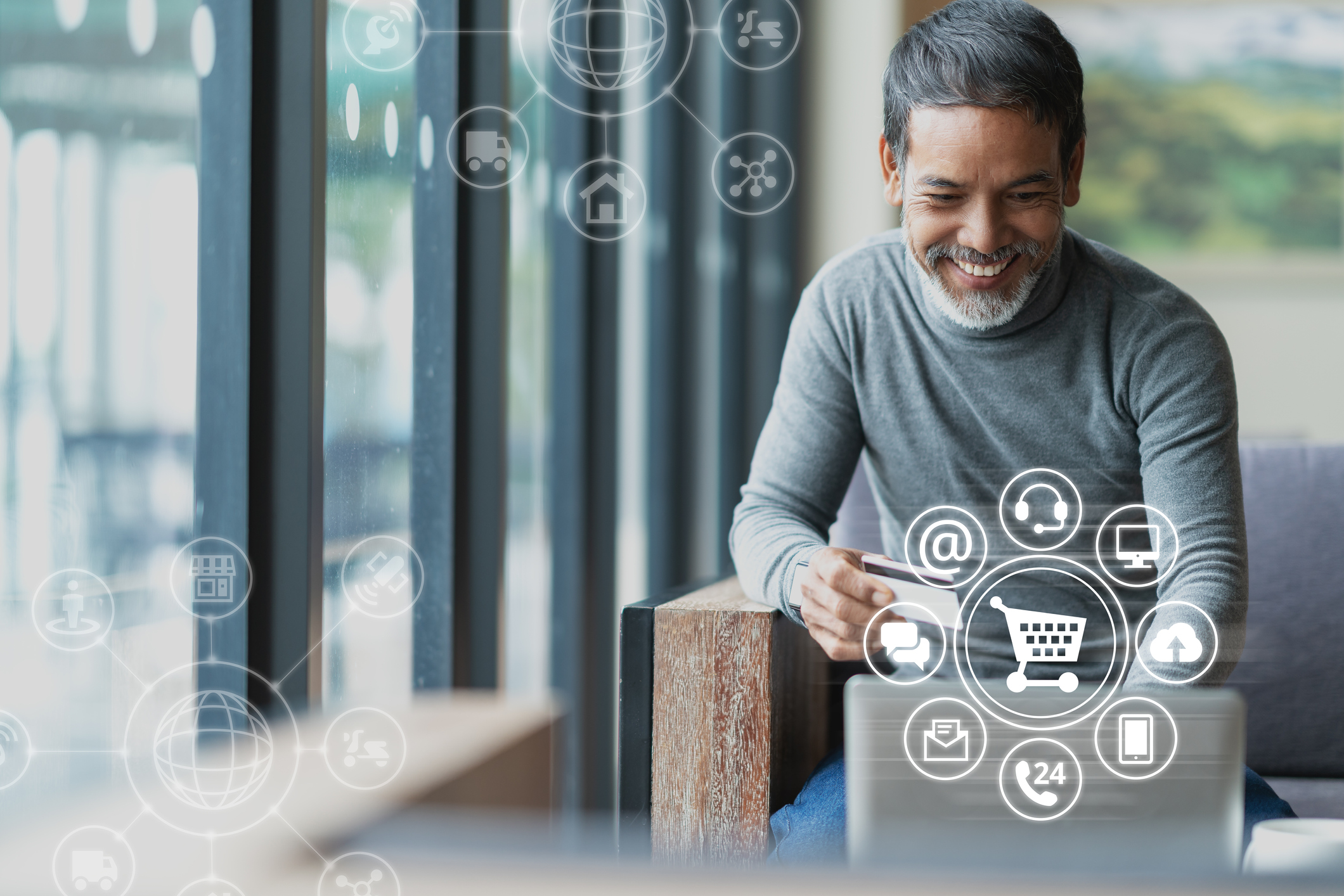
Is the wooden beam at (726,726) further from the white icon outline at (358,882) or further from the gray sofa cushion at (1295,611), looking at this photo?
the gray sofa cushion at (1295,611)

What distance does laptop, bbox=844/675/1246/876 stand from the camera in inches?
25.0

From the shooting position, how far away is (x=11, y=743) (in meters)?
0.62

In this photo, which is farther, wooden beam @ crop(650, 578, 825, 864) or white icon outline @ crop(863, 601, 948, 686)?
wooden beam @ crop(650, 578, 825, 864)

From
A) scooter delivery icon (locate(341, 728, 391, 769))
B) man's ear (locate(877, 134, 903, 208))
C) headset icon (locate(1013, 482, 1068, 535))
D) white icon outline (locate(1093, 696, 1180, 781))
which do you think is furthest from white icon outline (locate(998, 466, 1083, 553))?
scooter delivery icon (locate(341, 728, 391, 769))

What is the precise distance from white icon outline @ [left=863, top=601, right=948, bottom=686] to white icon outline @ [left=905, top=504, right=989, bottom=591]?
0.8 inches

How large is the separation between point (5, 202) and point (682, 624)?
52 cm

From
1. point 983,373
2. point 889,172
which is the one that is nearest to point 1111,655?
point 983,373

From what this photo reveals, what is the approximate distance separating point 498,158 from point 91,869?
1.71ft

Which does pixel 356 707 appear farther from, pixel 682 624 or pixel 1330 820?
pixel 1330 820

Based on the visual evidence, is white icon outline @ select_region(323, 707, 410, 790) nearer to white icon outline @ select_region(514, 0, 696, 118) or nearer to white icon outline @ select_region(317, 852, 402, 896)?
white icon outline @ select_region(317, 852, 402, 896)

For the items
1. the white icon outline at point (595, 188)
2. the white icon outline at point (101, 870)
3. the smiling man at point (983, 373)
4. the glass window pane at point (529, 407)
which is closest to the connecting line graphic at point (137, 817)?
the white icon outline at point (101, 870)

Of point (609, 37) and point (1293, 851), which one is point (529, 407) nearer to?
point (609, 37)

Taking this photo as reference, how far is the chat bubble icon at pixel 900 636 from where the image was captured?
728 millimetres

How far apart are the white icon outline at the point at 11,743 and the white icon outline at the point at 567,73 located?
52 centimetres
